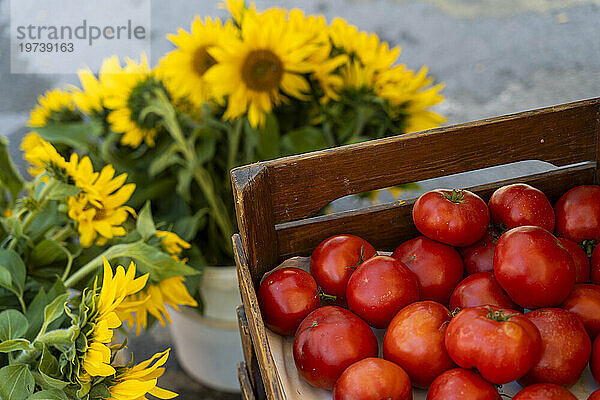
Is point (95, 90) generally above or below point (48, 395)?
above

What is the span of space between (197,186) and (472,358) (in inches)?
26.3

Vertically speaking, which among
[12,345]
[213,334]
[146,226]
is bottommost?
[213,334]

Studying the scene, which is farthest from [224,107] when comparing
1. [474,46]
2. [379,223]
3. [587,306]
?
[474,46]

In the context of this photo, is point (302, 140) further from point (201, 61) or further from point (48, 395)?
point (48, 395)

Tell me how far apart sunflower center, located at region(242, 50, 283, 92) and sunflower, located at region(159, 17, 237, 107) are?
5 cm

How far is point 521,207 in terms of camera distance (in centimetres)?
65

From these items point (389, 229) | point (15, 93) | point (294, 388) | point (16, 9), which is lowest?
point (294, 388)

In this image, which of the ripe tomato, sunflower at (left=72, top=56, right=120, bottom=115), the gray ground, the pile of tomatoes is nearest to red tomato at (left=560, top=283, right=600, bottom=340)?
the pile of tomatoes

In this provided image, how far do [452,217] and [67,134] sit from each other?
2.17 feet

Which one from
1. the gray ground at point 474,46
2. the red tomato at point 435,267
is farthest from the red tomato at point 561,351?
the gray ground at point 474,46

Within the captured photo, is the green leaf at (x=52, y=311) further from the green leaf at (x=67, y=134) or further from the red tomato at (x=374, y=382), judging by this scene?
the green leaf at (x=67, y=134)

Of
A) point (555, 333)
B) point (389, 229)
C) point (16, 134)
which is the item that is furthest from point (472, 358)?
point (16, 134)

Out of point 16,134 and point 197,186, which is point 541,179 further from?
point 16,134

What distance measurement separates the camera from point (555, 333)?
55 centimetres
